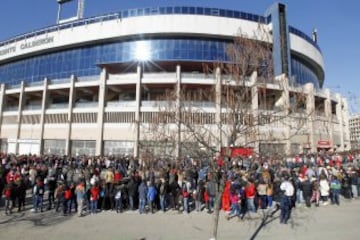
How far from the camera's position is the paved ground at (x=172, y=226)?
9.55 m

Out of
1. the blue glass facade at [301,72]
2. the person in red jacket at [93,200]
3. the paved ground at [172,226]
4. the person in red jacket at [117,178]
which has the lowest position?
the paved ground at [172,226]

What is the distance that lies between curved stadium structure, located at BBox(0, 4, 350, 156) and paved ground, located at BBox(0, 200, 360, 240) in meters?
21.8

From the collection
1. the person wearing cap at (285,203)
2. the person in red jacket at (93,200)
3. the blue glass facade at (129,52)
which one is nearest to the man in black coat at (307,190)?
the person wearing cap at (285,203)

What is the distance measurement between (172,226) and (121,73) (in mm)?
35130

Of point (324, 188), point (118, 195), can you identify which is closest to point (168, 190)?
point (118, 195)

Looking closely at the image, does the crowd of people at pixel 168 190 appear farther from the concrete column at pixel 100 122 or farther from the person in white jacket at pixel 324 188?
the concrete column at pixel 100 122

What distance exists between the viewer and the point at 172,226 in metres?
10.8

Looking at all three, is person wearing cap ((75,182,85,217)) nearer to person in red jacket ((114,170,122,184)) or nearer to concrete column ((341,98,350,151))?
person in red jacket ((114,170,122,184))

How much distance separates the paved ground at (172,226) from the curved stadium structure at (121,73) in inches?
860

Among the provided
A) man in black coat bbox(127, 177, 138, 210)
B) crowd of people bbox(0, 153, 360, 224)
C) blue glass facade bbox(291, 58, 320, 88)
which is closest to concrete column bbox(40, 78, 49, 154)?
crowd of people bbox(0, 153, 360, 224)

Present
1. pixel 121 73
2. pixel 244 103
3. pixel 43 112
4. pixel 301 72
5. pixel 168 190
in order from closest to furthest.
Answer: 1. pixel 244 103
2. pixel 168 190
3. pixel 43 112
4. pixel 121 73
5. pixel 301 72

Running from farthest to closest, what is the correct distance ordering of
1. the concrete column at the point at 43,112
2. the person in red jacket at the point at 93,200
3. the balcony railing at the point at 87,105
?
1. the concrete column at the point at 43,112
2. the balcony railing at the point at 87,105
3. the person in red jacket at the point at 93,200

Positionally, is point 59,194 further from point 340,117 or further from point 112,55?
point 340,117

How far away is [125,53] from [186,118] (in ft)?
126
